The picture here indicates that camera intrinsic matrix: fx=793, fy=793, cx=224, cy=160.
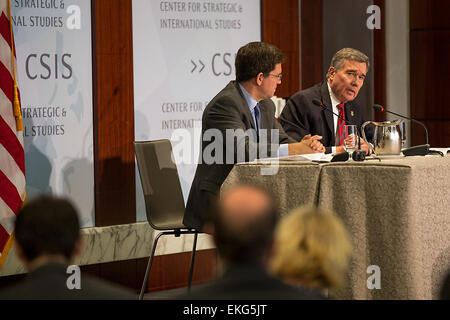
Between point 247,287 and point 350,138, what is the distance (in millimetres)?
2555

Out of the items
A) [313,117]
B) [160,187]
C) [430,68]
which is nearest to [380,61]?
[430,68]

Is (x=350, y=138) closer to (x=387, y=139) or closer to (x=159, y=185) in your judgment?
(x=387, y=139)

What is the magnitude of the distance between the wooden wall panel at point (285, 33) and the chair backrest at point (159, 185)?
159cm

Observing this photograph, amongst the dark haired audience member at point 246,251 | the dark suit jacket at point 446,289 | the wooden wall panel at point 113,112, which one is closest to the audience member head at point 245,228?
the dark haired audience member at point 246,251

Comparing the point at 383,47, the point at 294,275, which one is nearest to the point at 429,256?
the point at 294,275

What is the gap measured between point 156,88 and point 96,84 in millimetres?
515

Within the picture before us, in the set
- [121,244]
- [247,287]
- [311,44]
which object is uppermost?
[311,44]

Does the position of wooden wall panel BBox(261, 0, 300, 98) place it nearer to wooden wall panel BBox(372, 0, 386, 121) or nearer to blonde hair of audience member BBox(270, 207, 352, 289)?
wooden wall panel BBox(372, 0, 386, 121)

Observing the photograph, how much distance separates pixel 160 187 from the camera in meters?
5.05

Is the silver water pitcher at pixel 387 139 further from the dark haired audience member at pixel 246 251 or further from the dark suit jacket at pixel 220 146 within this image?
the dark haired audience member at pixel 246 251

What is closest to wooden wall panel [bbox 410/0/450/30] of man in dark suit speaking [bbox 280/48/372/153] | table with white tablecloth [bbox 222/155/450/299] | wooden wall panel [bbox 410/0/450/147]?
wooden wall panel [bbox 410/0/450/147]

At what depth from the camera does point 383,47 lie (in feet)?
22.9

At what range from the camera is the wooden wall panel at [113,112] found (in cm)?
538
